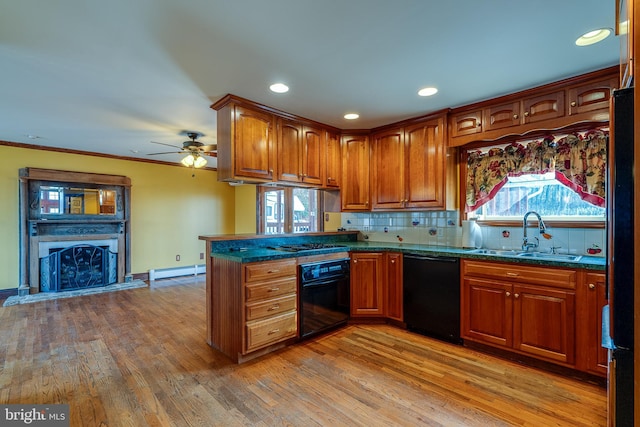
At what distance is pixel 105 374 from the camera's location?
228 cm

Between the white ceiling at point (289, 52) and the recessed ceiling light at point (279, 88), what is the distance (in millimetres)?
59

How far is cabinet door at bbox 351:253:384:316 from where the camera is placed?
3.29m

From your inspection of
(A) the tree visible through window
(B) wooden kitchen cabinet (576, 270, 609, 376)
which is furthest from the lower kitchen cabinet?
(A) the tree visible through window

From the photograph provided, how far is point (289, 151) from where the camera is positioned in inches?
127

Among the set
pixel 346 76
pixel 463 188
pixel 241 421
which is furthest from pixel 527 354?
pixel 346 76

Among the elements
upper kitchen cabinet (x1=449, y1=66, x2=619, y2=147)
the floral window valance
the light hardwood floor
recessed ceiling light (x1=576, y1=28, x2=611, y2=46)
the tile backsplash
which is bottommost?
the light hardwood floor

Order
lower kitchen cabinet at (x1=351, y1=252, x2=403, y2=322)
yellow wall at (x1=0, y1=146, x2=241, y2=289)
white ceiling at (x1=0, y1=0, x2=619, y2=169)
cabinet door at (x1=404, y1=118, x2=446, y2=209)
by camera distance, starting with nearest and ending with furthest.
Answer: white ceiling at (x1=0, y1=0, x2=619, y2=169) < cabinet door at (x1=404, y1=118, x2=446, y2=209) < lower kitchen cabinet at (x1=351, y1=252, x2=403, y2=322) < yellow wall at (x1=0, y1=146, x2=241, y2=289)

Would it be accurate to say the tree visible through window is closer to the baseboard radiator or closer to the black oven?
the baseboard radiator

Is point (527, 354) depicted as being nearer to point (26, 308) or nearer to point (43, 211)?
point (26, 308)

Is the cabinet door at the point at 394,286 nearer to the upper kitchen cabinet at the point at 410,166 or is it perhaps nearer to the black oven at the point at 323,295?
the black oven at the point at 323,295

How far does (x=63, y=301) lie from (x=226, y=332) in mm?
3435

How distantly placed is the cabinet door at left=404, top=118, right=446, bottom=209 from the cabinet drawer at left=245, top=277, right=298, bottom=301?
1.60 m

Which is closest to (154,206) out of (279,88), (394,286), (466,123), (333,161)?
(333,161)

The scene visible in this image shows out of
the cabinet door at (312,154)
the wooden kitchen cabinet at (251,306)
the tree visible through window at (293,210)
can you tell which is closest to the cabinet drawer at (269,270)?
the wooden kitchen cabinet at (251,306)
